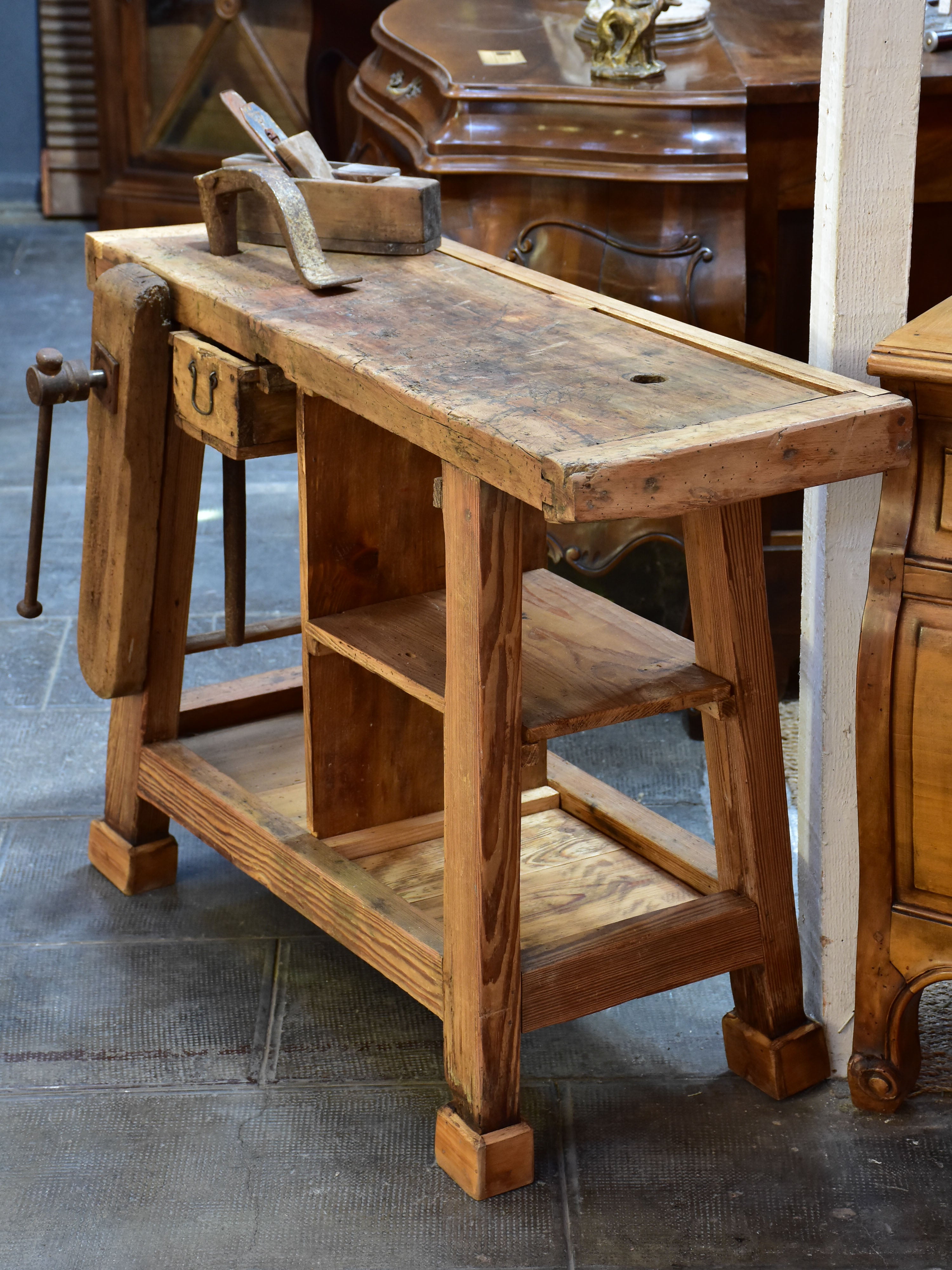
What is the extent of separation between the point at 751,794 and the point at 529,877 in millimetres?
414

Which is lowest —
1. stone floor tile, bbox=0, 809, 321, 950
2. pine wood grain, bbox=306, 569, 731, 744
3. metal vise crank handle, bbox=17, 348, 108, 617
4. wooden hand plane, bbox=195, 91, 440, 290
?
stone floor tile, bbox=0, 809, 321, 950

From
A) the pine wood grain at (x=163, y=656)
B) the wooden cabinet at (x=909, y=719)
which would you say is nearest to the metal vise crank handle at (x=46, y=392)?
the pine wood grain at (x=163, y=656)

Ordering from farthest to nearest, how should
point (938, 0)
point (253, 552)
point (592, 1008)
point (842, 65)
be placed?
point (253, 552), point (938, 0), point (592, 1008), point (842, 65)

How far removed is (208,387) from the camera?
2.10 m

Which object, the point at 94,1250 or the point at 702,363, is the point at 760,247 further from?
the point at 94,1250

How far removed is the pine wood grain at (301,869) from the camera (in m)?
1.98

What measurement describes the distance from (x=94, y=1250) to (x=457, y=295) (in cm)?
125

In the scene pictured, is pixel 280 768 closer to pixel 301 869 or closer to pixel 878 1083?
pixel 301 869

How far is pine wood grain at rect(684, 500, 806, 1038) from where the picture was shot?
1926mm

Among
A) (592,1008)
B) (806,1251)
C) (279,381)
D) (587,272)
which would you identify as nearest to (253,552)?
(587,272)

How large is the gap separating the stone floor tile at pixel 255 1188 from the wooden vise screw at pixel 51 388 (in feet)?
2.47

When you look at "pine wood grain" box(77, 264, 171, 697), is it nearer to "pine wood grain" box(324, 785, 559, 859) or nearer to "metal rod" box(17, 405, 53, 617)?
"metal rod" box(17, 405, 53, 617)

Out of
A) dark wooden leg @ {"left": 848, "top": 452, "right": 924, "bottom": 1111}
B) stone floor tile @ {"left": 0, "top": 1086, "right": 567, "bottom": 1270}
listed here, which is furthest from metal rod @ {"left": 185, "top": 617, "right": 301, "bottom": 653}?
dark wooden leg @ {"left": 848, "top": 452, "right": 924, "bottom": 1111}

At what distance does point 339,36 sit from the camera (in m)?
5.88
